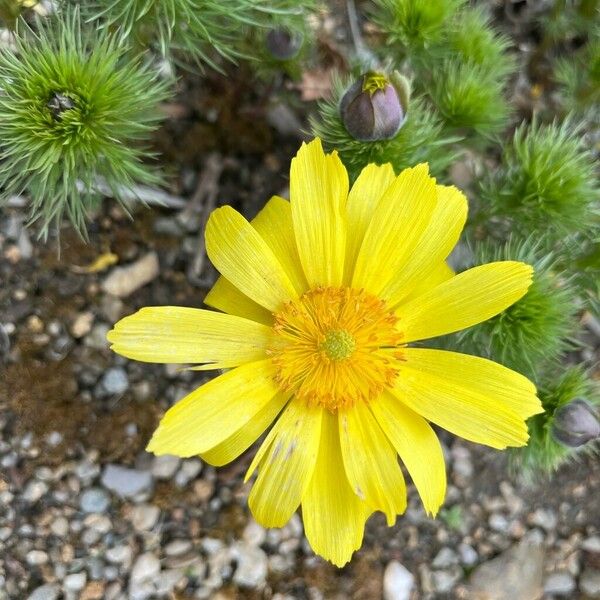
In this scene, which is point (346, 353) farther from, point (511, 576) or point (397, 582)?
point (511, 576)

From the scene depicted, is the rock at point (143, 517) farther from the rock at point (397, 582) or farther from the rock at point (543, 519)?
the rock at point (543, 519)

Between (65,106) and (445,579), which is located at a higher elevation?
(65,106)

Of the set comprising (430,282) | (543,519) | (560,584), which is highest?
(430,282)

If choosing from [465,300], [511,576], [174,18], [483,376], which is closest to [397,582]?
[511,576]

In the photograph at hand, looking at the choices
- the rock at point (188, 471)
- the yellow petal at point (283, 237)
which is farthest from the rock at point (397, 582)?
the yellow petal at point (283, 237)

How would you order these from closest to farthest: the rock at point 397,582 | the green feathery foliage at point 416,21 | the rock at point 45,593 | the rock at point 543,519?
the green feathery foliage at point 416,21
the rock at point 45,593
the rock at point 397,582
the rock at point 543,519

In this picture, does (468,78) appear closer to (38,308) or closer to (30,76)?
(30,76)
